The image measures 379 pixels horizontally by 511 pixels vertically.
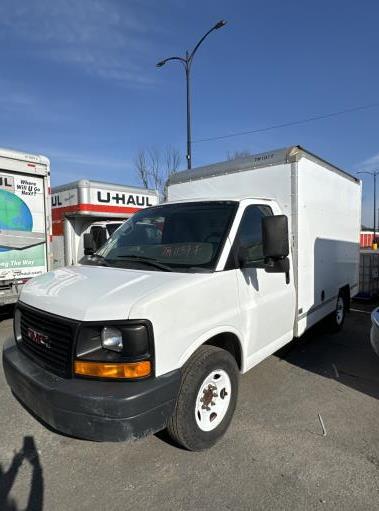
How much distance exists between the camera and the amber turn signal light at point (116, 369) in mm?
2469

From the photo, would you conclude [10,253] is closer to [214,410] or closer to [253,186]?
[253,186]

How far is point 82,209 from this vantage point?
1146cm

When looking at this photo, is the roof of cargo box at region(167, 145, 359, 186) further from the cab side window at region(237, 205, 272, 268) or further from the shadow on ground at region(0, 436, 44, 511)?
the shadow on ground at region(0, 436, 44, 511)

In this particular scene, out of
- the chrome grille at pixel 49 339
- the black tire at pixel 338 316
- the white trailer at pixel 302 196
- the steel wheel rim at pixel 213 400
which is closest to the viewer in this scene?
the chrome grille at pixel 49 339

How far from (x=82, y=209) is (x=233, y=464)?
981 cm

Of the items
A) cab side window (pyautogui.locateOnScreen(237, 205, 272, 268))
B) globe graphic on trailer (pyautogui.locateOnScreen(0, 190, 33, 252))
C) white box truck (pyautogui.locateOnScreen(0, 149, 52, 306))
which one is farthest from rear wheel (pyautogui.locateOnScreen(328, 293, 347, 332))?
globe graphic on trailer (pyautogui.locateOnScreen(0, 190, 33, 252))

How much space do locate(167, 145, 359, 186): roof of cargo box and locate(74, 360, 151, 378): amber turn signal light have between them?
3.00 metres

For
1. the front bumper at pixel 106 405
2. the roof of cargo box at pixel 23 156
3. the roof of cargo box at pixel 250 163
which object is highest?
the roof of cargo box at pixel 23 156

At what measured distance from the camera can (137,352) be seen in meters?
2.46

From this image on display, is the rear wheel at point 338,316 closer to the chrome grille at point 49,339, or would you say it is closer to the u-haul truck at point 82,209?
the chrome grille at point 49,339

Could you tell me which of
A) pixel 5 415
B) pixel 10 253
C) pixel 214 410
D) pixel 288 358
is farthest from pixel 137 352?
pixel 10 253

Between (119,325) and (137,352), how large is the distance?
8.6 inches

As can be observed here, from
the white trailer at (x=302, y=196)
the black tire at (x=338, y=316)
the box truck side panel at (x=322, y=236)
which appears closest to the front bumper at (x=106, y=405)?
the white trailer at (x=302, y=196)

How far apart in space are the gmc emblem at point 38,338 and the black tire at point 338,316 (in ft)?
15.8
